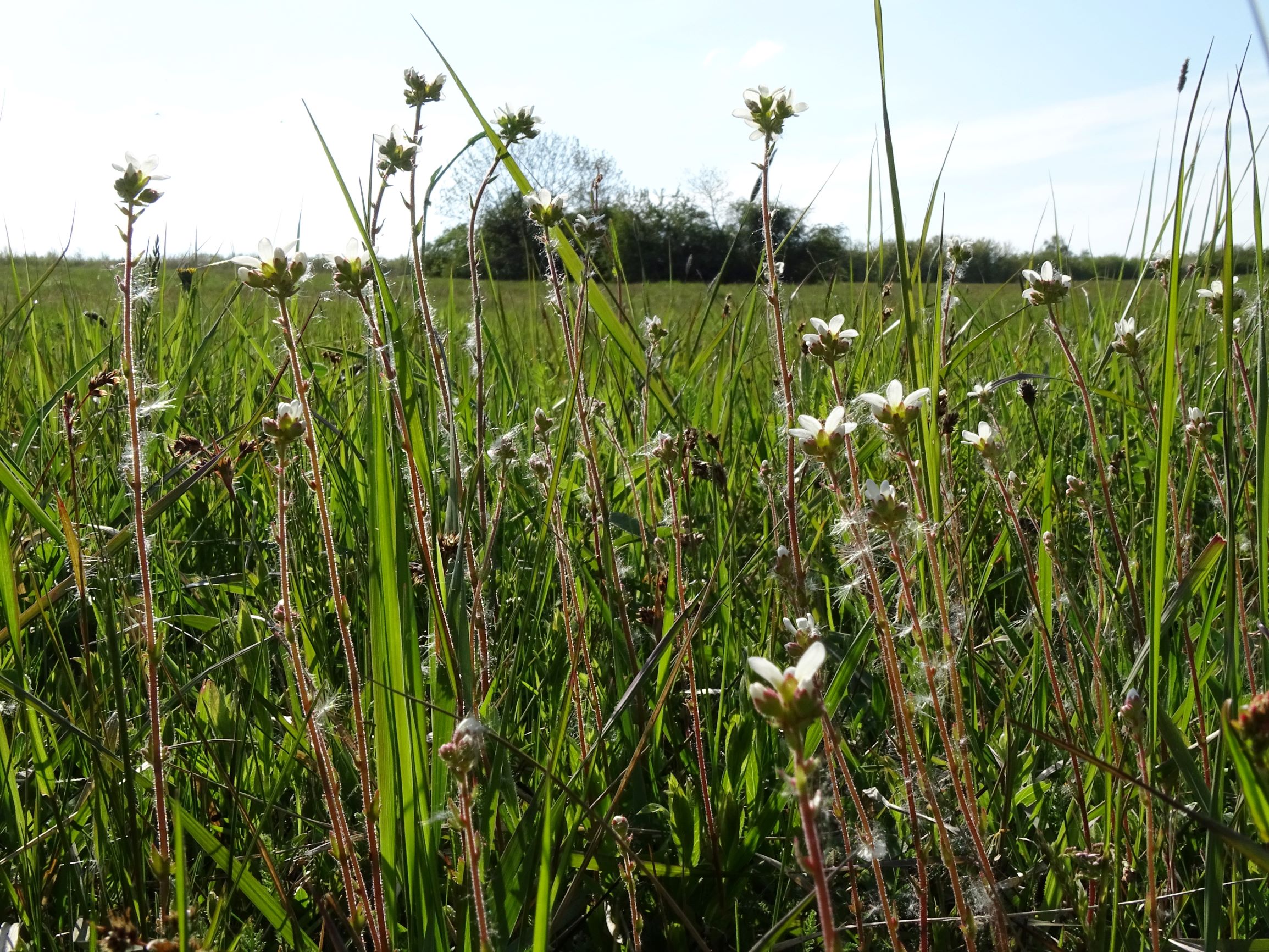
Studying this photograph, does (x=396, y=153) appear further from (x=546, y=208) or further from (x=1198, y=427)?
(x=1198, y=427)

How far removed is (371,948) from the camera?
57.2 inches

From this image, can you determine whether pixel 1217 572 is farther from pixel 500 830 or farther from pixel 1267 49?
pixel 500 830

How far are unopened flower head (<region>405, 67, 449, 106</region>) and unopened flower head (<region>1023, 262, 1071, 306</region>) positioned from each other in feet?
4.67

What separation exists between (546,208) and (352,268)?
0.49 m

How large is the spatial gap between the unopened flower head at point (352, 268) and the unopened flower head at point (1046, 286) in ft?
4.54

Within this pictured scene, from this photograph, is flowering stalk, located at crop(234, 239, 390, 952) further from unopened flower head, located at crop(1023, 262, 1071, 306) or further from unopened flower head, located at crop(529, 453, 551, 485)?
unopened flower head, located at crop(1023, 262, 1071, 306)

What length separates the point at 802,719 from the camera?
77 cm

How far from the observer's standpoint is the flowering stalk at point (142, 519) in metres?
1.22

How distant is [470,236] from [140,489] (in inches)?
34.8

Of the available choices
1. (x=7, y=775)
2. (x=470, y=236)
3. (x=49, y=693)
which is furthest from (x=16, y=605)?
(x=470, y=236)

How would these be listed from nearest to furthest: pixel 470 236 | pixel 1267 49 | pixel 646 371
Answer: pixel 1267 49
pixel 470 236
pixel 646 371

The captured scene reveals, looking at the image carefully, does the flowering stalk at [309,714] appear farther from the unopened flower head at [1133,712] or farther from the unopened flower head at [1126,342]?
the unopened flower head at [1126,342]

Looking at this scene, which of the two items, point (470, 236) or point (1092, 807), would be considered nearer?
point (1092, 807)

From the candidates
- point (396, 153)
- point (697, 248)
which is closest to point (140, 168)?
point (396, 153)
